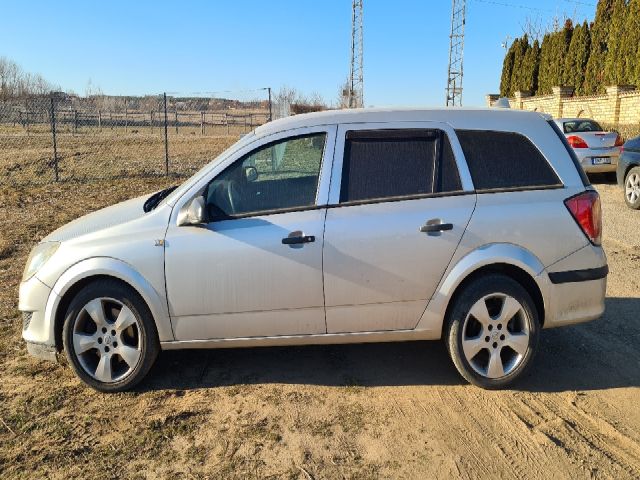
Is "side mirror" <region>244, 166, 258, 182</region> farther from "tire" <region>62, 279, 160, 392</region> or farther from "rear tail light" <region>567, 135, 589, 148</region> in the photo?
"rear tail light" <region>567, 135, 589, 148</region>

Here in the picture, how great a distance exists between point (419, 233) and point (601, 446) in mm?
1599

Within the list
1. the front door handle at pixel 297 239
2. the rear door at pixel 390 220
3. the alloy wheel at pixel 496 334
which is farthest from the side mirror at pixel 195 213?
the alloy wheel at pixel 496 334

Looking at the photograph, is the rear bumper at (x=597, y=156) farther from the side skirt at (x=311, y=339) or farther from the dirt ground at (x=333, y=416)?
the side skirt at (x=311, y=339)

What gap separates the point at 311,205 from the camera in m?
3.62

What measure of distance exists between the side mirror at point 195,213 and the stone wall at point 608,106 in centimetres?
1353

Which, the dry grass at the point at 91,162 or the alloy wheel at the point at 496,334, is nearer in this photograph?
the alloy wheel at the point at 496,334

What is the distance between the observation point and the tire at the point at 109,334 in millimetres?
3654

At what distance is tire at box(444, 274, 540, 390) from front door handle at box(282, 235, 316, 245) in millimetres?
1080

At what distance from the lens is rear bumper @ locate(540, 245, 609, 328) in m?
3.66

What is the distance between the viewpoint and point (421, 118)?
3746mm

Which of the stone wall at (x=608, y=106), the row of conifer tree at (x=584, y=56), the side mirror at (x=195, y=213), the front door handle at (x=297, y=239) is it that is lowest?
the front door handle at (x=297, y=239)

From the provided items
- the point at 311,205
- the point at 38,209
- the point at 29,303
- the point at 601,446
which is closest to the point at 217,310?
the point at 311,205

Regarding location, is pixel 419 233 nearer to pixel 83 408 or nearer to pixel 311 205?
pixel 311 205

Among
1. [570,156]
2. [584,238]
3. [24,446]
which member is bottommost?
[24,446]
